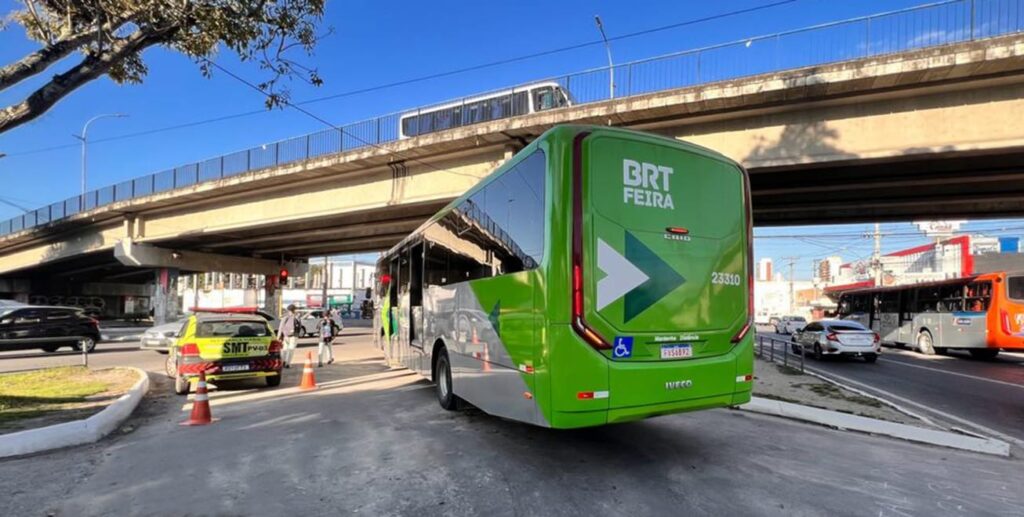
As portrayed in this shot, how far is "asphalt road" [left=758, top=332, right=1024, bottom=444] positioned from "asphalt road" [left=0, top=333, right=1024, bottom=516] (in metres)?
4.07

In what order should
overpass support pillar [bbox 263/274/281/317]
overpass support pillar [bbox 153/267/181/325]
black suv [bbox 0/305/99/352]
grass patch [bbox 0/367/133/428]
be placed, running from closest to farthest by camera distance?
1. grass patch [bbox 0/367/133/428]
2. black suv [bbox 0/305/99/352]
3. overpass support pillar [bbox 153/267/181/325]
4. overpass support pillar [bbox 263/274/281/317]

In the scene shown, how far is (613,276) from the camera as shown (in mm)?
5484

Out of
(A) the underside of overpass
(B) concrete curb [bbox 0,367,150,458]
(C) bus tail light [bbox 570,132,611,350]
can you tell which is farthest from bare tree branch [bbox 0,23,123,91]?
(A) the underside of overpass

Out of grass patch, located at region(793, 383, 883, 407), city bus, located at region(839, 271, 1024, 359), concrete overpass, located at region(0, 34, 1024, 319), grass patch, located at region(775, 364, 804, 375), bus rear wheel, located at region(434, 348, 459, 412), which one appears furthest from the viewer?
city bus, located at region(839, 271, 1024, 359)

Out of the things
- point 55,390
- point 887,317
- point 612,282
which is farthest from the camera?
point 887,317

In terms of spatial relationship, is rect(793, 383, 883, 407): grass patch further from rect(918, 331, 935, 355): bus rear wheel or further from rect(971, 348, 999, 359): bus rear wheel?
rect(918, 331, 935, 355): bus rear wheel

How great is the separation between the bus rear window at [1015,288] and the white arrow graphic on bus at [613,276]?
21.9 metres

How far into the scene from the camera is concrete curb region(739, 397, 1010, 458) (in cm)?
715

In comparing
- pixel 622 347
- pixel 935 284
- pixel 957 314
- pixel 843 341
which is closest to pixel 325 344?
pixel 622 347

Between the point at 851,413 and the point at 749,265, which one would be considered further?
the point at 851,413

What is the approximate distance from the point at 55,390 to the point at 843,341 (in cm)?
2218

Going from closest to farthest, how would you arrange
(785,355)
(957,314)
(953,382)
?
(953,382), (785,355), (957,314)

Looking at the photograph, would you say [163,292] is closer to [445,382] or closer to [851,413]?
[445,382]

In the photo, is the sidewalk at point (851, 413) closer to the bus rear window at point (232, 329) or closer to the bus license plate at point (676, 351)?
the bus license plate at point (676, 351)
